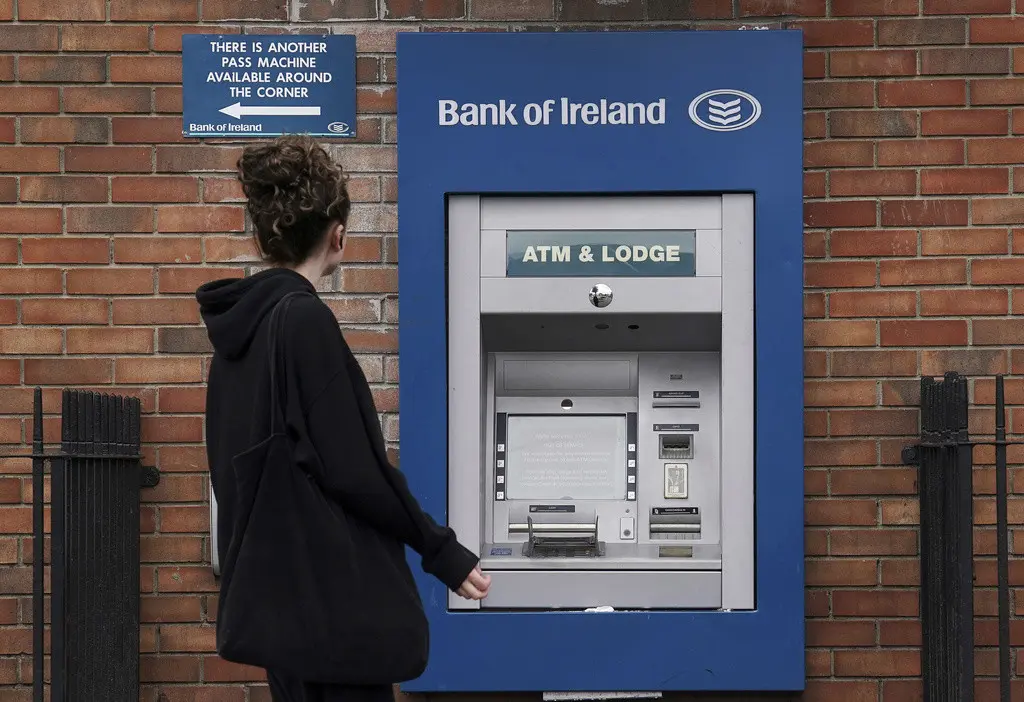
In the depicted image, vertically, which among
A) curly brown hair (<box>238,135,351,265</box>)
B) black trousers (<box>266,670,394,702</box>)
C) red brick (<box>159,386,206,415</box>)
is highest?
curly brown hair (<box>238,135,351,265</box>)

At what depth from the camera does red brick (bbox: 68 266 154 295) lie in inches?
154

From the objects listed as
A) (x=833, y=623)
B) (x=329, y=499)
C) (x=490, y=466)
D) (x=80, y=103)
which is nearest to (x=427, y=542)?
(x=329, y=499)

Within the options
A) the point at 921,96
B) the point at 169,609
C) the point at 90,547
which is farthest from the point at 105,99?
the point at 921,96

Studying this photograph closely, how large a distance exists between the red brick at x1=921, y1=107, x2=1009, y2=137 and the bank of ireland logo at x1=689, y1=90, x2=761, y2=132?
58 cm

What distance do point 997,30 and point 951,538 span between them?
164 centimetres

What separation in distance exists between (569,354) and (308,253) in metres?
1.80

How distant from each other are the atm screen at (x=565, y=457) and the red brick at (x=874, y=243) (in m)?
0.89

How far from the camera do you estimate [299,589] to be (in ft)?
6.89

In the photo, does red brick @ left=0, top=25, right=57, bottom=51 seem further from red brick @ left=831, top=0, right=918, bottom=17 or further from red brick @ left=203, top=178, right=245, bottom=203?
red brick @ left=831, top=0, right=918, bottom=17

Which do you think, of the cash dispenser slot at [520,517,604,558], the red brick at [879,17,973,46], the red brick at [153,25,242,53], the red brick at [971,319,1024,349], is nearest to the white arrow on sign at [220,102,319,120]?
the red brick at [153,25,242,53]

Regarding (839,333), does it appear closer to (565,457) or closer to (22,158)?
(565,457)

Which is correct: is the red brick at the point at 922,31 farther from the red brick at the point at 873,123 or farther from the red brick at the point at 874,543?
the red brick at the point at 874,543

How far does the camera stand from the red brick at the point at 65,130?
3918 millimetres

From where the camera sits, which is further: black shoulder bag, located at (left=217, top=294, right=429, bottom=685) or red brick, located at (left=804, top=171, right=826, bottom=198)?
red brick, located at (left=804, top=171, right=826, bottom=198)
